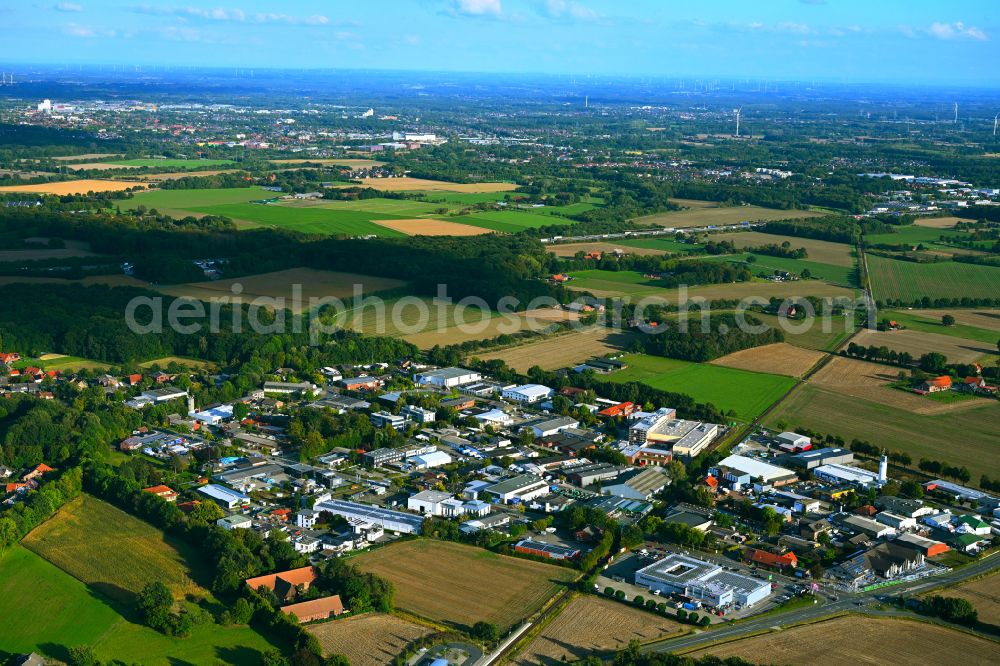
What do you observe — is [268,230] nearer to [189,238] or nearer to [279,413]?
[189,238]

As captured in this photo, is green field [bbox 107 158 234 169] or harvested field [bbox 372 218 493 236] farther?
green field [bbox 107 158 234 169]

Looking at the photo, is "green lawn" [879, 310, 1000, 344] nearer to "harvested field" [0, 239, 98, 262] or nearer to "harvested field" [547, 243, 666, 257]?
"harvested field" [547, 243, 666, 257]

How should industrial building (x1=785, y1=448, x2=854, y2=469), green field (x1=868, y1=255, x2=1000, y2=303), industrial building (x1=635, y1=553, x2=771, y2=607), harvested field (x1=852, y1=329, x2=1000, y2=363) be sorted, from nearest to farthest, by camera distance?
industrial building (x1=635, y1=553, x2=771, y2=607) → industrial building (x1=785, y1=448, x2=854, y2=469) → harvested field (x1=852, y1=329, x2=1000, y2=363) → green field (x1=868, y1=255, x2=1000, y2=303)

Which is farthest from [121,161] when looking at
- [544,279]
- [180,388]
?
[180,388]

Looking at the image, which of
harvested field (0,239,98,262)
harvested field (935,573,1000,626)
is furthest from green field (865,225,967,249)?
harvested field (935,573,1000,626)

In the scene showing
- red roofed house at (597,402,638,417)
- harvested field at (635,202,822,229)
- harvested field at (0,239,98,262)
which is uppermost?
harvested field at (635,202,822,229)

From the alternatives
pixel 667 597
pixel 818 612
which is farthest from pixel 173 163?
pixel 818 612

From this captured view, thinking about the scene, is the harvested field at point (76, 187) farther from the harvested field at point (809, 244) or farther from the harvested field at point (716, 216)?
the harvested field at point (809, 244)

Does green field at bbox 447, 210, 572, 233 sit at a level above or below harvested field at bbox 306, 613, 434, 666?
above
